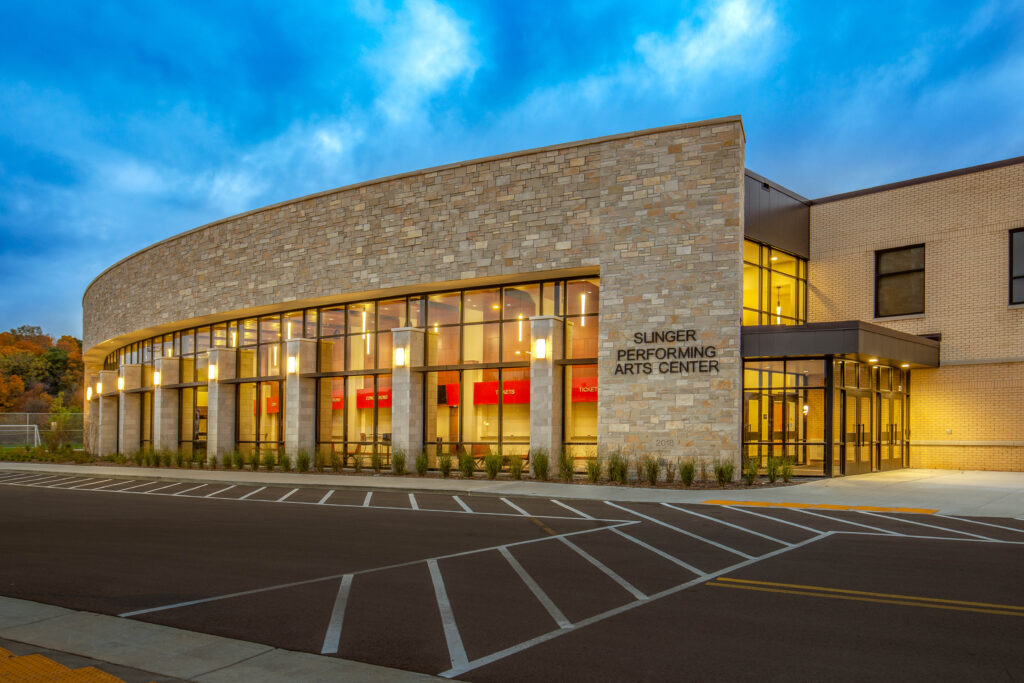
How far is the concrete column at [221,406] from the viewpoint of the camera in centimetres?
3064

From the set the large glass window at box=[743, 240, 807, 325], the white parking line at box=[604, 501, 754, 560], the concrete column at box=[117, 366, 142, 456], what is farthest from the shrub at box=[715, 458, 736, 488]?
the concrete column at box=[117, 366, 142, 456]

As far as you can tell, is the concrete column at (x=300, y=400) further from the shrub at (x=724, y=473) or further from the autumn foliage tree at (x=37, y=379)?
the autumn foliage tree at (x=37, y=379)

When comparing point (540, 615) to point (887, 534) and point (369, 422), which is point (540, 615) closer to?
point (887, 534)

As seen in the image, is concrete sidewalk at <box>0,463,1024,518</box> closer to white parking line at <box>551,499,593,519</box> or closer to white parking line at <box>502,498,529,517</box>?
white parking line at <box>551,499,593,519</box>

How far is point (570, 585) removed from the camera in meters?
→ 8.02

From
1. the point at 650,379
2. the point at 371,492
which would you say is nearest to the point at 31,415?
the point at 371,492

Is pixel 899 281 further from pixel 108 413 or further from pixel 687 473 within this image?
pixel 108 413

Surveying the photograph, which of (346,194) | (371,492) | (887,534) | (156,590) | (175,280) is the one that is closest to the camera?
(156,590)

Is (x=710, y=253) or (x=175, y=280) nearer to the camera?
(x=710, y=253)

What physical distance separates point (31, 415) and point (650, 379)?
51.8 metres

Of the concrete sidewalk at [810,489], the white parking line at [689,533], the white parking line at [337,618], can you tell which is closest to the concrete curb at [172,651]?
the white parking line at [337,618]

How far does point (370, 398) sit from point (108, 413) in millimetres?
22607

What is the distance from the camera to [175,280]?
1287 inches

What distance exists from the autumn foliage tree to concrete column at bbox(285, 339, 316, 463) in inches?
2439
